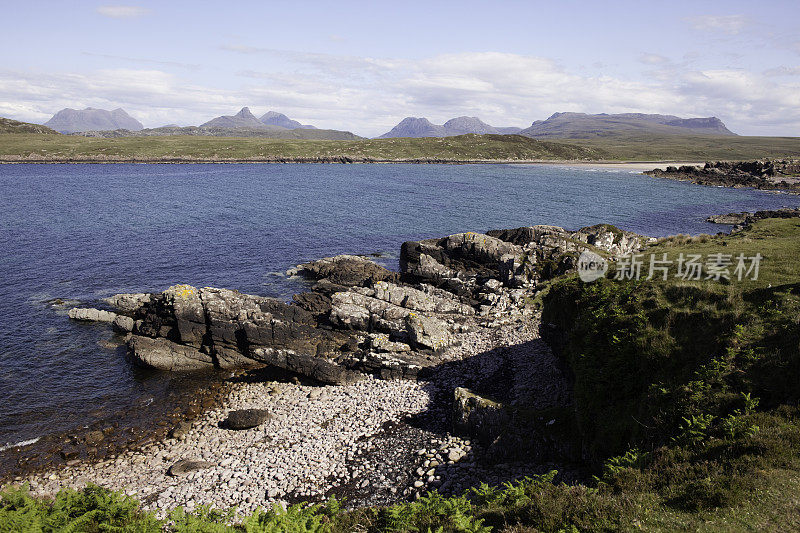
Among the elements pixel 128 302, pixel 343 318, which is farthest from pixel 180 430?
pixel 128 302

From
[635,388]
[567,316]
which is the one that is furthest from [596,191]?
[635,388]

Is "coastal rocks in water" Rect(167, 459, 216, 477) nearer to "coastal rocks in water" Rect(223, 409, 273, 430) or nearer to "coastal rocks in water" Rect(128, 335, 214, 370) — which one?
"coastal rocks in water" Rect(223, 409, 273, 430)

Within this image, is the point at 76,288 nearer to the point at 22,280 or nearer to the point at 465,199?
the point at 22,280

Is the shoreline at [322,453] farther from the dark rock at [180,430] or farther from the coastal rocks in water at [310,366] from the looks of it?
the coastal rocks in water at [310,366]

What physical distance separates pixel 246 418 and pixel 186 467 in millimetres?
4757

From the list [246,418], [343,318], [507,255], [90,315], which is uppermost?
[507,255]

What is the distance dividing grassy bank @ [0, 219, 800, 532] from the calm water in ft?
65.2

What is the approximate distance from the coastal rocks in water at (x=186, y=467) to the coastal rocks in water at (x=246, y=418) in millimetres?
3486

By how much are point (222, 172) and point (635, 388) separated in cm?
18736

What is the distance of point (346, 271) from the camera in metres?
54.0

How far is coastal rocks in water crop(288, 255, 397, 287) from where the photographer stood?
52.6m

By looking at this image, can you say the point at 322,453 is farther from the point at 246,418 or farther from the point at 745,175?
the point at 745,175

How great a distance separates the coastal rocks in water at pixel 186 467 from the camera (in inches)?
954

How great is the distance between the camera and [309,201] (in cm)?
11481
